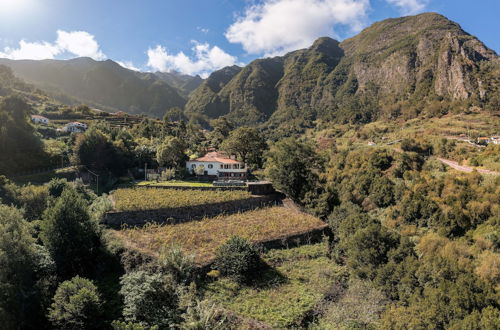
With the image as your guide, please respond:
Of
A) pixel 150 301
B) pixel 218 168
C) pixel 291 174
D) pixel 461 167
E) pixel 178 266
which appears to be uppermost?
pixel 218 168

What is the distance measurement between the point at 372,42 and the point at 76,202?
171122 mm

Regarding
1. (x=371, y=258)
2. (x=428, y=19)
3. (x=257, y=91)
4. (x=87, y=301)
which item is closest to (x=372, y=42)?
Answer: (x=428, y=19)

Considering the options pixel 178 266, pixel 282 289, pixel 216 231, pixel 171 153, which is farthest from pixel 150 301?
pixel 171 153

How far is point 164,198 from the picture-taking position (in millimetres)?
26109

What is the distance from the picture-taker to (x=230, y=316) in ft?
47.0

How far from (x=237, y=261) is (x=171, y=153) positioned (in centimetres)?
2094

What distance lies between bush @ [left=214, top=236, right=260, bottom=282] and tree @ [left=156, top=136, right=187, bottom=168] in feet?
63.2

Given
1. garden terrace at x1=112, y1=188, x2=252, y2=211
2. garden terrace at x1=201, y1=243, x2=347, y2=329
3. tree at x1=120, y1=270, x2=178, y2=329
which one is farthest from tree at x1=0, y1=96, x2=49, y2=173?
garden terrace at x1=201, y1=243, x2=347, y2=329

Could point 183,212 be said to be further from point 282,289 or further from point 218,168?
point 218,168

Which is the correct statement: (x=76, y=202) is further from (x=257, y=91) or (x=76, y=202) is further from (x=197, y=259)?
(x=257, y=91)

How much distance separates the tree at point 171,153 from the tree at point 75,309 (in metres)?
22.2

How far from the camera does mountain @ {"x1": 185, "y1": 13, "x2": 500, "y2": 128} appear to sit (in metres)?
80.6

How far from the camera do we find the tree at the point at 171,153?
34.7 m

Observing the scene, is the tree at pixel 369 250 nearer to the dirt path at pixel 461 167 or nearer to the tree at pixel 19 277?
the tree at pixel 19 277
